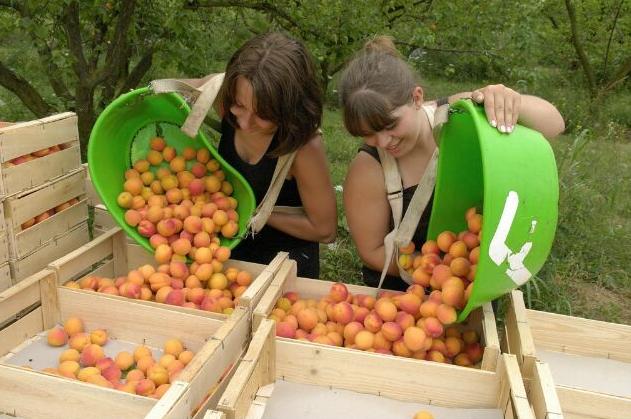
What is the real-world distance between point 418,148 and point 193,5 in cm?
191

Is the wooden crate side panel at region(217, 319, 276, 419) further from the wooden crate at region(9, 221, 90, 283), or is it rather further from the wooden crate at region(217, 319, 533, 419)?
the wooden crate at region(9, 221, 90, 283)

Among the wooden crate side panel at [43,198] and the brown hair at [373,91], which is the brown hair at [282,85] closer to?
the brown hair at [373,91]

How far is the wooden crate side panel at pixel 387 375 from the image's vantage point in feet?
4.76

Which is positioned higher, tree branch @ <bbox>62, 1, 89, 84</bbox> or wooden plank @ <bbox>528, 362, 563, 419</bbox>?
tree branch @ <bbox>62, 1, 89, 84</bbox>

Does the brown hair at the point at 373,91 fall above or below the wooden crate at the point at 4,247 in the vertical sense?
above

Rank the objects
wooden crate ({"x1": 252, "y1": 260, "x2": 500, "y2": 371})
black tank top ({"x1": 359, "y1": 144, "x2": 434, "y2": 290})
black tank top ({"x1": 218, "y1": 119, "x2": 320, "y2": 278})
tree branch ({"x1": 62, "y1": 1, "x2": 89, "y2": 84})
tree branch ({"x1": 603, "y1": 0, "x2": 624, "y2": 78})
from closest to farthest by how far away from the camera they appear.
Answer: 1. wooden crate ({"x1": 252, "y1": 260, "x2": 500, "y2": 371})
2. black tank top ({"x1": 359, "y1": 144, "x2": 434, "y2": 290})
3. black tank top ({"x1": 218, "y1": 119, "x2": 320, "y2": 278})
4. tree branch ({"x1": 62, "y1": 1, "x2": 89, "y2": 84})
5. tree branch ({"x1": 603, "y1": 0, "x2": 624, "y2": 78})

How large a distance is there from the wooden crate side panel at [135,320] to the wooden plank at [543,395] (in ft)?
2.69

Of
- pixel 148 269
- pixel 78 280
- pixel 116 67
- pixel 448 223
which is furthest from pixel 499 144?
pixel 116 67

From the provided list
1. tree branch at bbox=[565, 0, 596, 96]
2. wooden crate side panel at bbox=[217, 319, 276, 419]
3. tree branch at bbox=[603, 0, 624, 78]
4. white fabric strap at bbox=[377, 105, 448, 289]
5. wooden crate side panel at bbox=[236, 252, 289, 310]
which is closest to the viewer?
wooden crate side panel at bbox=[217, 319, 276, 419]

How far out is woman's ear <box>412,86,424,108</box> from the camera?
1.81m

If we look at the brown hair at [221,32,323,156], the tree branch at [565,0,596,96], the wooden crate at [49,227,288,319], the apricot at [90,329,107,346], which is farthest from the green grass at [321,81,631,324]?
the tree branch at [565,0,596,96]

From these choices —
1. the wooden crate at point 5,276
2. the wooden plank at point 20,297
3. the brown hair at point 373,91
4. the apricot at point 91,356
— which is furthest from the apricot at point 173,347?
the brown hair at point 373,91

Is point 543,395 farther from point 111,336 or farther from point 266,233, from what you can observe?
point 266,233

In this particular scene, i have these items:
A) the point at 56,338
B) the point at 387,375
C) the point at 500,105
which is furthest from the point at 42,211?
the point at 500,105
